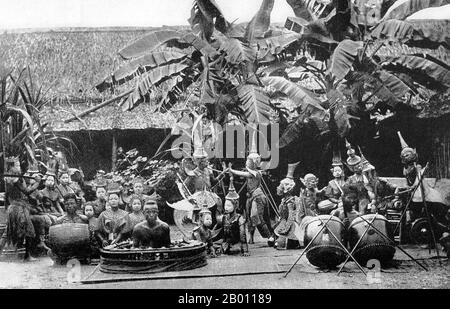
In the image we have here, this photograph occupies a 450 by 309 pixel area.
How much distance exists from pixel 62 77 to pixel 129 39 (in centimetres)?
145

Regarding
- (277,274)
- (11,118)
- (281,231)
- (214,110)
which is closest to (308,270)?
(277,274)

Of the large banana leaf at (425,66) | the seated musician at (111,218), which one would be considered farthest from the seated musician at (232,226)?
the large banana leaf at (425,66)

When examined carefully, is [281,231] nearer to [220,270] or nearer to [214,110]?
[220,270]

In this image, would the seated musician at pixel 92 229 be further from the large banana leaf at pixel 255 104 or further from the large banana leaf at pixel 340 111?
the large banana leaf at pixel 340 111

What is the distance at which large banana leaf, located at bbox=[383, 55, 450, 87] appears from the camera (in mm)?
8422

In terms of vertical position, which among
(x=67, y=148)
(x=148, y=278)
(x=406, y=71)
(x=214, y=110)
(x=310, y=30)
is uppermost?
(x=310, y=30)

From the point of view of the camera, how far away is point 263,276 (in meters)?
7.44

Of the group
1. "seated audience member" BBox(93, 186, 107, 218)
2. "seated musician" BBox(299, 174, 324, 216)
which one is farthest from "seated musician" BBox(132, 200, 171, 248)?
"seated musician" BBox(299, 174, 324, 216)

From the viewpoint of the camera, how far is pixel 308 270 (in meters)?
7.63

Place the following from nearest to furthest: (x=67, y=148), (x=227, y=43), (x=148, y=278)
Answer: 1. (x=148, y=278)
2. (x=227, y=43)
3. (x=67, y=148)

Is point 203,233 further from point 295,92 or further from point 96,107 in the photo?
point 96,107

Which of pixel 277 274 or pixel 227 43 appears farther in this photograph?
pixel 227 43

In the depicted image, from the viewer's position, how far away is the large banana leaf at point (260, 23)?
8.54 metres

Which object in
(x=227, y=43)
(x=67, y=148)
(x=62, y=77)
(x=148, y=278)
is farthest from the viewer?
(x=62, y=77)
